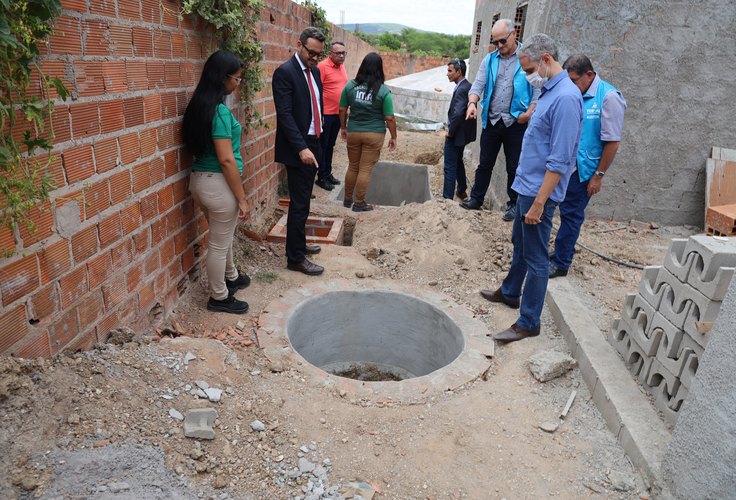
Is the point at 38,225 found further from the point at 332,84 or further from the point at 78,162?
the point at 332,84

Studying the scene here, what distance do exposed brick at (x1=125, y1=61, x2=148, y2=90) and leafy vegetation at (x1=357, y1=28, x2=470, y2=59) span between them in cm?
3705

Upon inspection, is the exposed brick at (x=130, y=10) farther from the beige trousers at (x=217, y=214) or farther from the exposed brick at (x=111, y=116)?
the beige trousers at (x=217, y=214)

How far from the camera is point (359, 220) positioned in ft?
20.4

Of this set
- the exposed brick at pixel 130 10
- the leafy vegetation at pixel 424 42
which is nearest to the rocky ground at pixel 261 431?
the exposed brick at pixel 130 10

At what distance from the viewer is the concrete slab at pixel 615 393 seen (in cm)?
251

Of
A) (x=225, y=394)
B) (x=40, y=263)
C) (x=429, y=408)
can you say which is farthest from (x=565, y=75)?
(x=40, y=263)

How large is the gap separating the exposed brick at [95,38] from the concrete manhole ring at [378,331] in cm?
203

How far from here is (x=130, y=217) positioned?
115 inches

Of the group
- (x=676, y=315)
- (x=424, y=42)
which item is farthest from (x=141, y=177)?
(x=424, y=42)

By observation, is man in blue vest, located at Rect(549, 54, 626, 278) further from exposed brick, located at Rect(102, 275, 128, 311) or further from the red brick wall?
the red brick wall

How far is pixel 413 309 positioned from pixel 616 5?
408 cm

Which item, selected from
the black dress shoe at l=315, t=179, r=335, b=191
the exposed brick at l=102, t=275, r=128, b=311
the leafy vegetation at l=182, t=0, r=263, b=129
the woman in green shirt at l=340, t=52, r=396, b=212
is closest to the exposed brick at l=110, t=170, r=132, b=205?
the exposed brick at l=102, t=275, r=128, b=311

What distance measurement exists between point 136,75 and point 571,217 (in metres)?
3.49

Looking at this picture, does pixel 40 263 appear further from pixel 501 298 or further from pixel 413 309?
pixel 501 298
